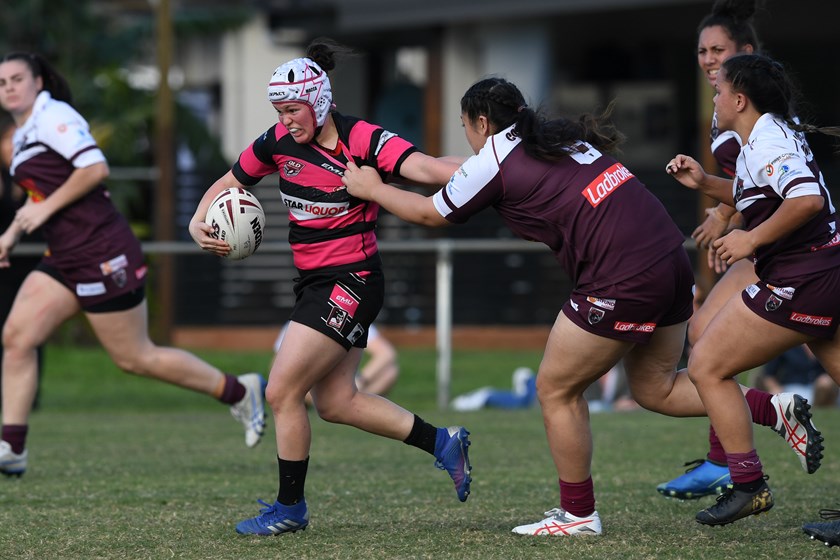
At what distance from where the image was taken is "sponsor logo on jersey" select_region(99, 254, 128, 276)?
767 centimetres

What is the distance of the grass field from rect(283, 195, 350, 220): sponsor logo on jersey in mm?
1318

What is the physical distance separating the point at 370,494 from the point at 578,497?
1.61m

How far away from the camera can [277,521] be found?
564 cm

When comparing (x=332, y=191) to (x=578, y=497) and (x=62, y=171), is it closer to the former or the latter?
(x=578, y=497)

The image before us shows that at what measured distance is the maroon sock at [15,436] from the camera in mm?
7496

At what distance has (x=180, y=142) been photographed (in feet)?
70.0

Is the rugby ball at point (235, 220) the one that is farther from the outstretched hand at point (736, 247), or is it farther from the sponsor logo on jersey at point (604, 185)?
the outstretched hand at point (736, 247)

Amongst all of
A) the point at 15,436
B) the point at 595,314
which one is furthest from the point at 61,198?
the point at 595,314

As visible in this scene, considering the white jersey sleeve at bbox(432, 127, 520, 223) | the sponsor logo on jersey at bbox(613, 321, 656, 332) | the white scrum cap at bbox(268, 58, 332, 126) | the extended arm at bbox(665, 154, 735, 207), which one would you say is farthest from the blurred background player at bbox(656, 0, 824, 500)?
the white scrum cap at bbox(268, 58, 332, 126)

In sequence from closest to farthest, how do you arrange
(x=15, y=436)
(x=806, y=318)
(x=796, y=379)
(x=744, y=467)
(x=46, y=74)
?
1. (x=806, y=318)
2. (x=744, y=467)
3. (x=15, y=436)
4. (x=46, y=74)
5. (x=796, y=379)

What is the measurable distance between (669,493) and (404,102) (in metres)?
14.5

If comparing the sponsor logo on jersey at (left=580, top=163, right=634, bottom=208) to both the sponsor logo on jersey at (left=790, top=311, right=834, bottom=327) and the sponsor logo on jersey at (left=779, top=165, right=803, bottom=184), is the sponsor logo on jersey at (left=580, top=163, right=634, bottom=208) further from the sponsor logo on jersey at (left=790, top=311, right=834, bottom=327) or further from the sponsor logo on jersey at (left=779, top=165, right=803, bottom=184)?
the sponsor logo on jersey at (left=790, top=311, right=834, bottom=327)

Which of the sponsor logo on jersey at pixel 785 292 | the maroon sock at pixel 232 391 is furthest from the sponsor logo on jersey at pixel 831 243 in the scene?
the maroon sock at pixel 232 391

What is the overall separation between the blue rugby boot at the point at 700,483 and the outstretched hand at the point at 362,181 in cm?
211
